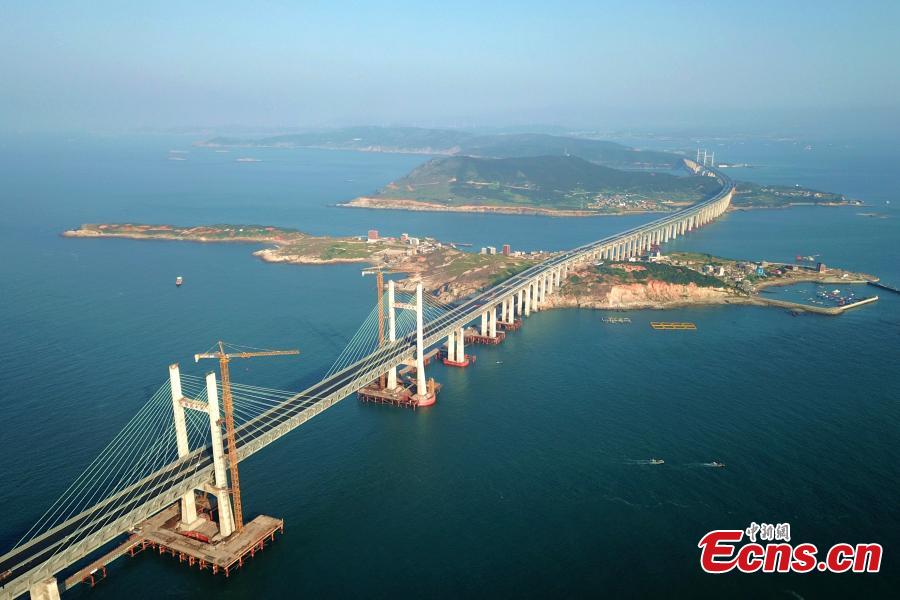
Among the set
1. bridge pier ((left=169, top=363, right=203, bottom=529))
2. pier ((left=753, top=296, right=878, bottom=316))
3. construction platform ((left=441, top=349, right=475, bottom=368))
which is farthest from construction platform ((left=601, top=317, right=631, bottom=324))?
bridge pier ((left=169, top=363, right=203, bottom=529))

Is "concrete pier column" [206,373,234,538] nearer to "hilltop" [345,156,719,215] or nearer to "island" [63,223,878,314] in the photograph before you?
"island" [63,223,878,314]

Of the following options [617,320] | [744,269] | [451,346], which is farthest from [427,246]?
[451,346]

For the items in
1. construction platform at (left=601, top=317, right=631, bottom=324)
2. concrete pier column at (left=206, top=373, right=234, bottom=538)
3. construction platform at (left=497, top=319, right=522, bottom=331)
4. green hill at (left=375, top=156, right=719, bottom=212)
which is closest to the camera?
concrete pier column at (left=206, top=373, right=234, bottom=538)

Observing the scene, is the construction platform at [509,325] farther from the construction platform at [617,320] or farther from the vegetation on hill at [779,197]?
the vegetation on hill at [779,197]

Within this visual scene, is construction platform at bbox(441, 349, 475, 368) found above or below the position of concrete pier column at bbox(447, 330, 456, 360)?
below

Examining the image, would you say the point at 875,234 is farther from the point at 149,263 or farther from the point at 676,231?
the point at 149,263

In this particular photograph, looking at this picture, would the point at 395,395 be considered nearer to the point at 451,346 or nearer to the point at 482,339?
the point at 451,346
